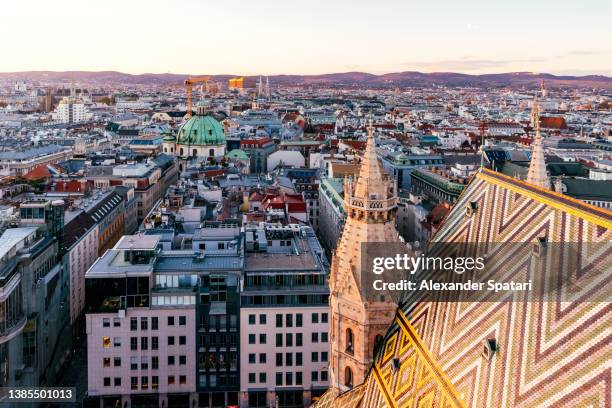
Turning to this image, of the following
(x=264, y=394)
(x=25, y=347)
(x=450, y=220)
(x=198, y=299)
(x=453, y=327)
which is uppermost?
(x=450, y=220)

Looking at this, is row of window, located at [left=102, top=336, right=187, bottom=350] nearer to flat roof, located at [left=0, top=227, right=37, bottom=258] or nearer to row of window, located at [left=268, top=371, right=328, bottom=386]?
row of window, located at [left=268, top=371, right=328, bottom=386]

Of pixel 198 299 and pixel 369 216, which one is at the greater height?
→ pixel 369 216

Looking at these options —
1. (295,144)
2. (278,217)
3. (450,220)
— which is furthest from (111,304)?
(295,144)

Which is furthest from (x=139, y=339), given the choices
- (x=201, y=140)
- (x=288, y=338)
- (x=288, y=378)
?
(x=201, y=140)

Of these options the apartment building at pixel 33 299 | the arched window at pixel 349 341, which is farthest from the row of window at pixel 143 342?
the arched window at pixel 349 341

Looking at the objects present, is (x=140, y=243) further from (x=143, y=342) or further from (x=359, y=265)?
(x=359, y=265)

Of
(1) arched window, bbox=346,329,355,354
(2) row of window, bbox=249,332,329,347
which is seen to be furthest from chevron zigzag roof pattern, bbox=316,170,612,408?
(2) row of window, bbox=249,332,329,347

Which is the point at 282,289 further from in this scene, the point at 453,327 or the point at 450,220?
the point at 453,327
